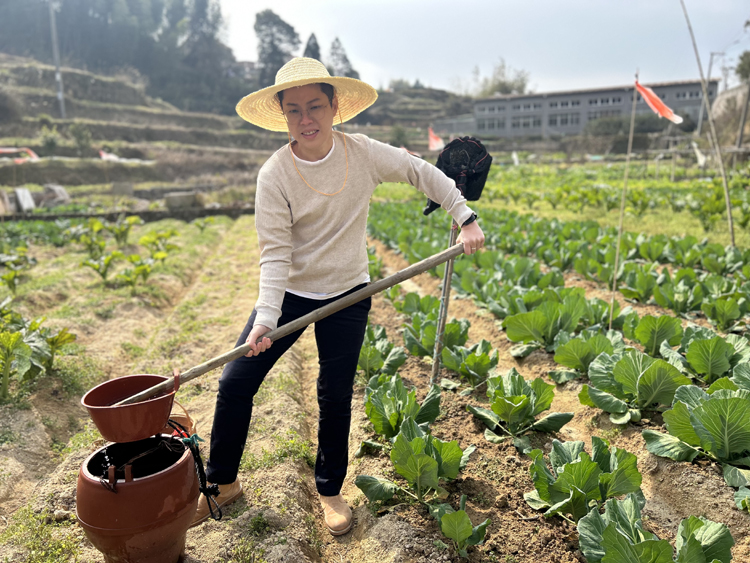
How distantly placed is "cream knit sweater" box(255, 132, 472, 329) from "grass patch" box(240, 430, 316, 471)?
3.72 ft

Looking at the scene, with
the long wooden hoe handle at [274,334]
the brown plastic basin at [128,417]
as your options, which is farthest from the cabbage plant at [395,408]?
the brown plastic basin at [128,417]

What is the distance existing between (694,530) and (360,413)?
6.92 ft

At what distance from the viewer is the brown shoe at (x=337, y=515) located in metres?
2.41

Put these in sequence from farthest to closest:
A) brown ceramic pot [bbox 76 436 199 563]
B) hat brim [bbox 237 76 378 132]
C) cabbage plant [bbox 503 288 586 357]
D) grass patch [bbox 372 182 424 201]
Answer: grass patch [bbox 372 182 424 201]
cabbage plant [bbox 503 288 586 357]
hat brim [bbox 237 76 378 132]
brown ceramic pot [bbox 76 436 199 563]

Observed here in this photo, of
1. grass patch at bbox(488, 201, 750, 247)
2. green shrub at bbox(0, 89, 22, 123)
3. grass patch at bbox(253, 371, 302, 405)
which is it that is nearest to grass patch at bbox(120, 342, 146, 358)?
grass patch at bbox(253, 371, 302, 405)

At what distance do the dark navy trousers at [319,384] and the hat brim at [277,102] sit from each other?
0.89 m

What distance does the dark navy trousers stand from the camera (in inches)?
87.1

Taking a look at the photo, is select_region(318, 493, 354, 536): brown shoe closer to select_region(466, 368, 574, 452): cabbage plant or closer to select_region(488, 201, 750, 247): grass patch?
select_region(466, 368, 574, 452): cabbage plant

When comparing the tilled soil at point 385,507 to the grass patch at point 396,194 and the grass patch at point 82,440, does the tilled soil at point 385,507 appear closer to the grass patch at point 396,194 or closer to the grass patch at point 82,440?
the grass patch at point 82,440

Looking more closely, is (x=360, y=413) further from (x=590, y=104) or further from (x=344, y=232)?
(x=590, y=104)

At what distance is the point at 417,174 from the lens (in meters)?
2.41

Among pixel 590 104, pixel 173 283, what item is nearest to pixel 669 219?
pixel 173 283

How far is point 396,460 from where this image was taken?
230 cm

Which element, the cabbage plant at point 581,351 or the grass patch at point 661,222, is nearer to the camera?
the cabbage plant at point 581,351
